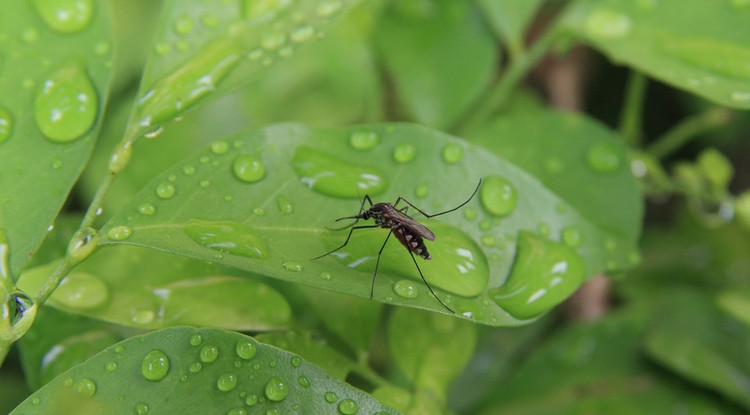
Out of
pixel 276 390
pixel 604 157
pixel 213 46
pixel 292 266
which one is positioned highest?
pixel 213 46

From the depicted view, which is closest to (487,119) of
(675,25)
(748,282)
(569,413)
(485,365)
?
(675,25)

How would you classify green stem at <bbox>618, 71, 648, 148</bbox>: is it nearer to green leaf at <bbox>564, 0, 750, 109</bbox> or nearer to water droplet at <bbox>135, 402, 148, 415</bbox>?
green leaf at <bbox>564, 0, 750, 109</bbox>

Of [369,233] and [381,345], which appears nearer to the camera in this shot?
[369,233]

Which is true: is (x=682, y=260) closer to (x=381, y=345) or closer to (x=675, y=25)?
(x=675, y=25)

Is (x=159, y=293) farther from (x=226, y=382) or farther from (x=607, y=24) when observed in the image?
(x=607, y=24)

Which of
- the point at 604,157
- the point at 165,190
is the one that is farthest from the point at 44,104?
the point at 604,157
